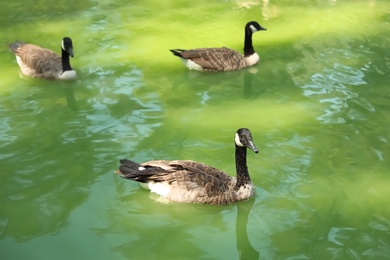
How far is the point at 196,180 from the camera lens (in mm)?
6625

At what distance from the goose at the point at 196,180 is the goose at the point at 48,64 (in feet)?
11.8

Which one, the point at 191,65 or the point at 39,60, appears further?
the point at 191,65

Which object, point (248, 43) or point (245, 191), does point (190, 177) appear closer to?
point (245, 191)

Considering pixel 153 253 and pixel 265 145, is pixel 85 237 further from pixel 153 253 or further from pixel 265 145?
pixel 265 145

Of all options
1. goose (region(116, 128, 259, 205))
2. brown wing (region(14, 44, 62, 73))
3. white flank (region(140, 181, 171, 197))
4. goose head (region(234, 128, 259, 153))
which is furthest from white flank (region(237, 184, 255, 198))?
brown wing (region(14, 44, 62, 73))

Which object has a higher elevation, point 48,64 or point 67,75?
point 48,64

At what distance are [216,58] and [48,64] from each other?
2.73 meters

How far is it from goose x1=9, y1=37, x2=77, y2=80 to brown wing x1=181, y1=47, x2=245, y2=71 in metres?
1.88

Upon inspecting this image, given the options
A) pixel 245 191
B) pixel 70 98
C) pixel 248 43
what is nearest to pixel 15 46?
pixel 70 98

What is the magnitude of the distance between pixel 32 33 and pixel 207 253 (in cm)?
784

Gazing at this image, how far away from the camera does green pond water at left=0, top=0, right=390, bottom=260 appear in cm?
626

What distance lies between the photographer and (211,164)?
24.9ft

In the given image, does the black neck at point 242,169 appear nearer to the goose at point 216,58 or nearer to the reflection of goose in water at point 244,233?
the reflection of goose in water at point 244,233

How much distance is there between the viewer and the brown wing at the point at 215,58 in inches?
406
